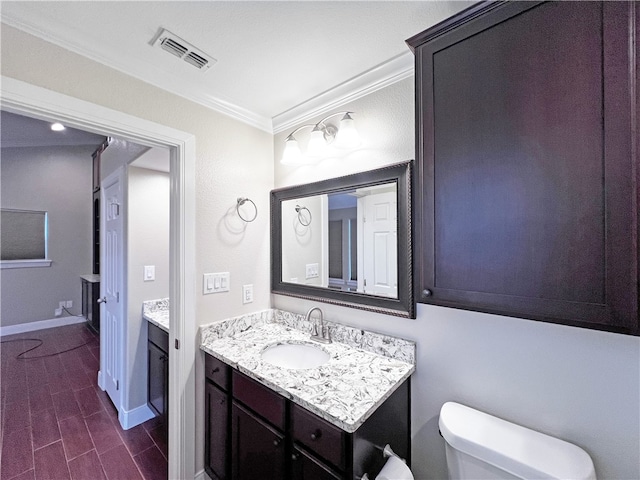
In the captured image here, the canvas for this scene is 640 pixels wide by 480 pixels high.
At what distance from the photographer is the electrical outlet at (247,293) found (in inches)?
73.9

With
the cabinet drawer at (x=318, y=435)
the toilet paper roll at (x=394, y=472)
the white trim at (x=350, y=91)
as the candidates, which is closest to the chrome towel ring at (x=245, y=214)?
the white trim at (x=350, y=91)

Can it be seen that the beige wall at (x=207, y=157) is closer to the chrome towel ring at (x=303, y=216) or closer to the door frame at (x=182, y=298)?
the door frame at (x=182, y=298)

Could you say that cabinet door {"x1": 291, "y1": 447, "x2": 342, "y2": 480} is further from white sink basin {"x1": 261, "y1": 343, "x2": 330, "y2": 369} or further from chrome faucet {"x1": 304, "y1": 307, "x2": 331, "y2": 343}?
chrome faucet {"x1": 304, "y1": 307, "x2": 331, "y2": 343}

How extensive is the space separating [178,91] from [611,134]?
6.05 ft

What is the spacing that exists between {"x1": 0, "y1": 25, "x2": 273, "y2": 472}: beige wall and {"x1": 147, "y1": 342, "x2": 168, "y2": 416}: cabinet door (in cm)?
53

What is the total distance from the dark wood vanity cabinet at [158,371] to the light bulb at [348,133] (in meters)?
1.78

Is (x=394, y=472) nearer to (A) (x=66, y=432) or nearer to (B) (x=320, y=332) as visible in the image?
(B) (x=320, y=332)

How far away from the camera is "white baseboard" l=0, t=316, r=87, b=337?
13.7 feet

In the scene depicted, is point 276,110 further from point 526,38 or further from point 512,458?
point 512,458

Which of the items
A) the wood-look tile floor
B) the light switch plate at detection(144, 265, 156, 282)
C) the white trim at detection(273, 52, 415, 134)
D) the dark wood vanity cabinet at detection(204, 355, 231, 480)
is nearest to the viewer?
the white trim at detection(273, 52, 415, 134)

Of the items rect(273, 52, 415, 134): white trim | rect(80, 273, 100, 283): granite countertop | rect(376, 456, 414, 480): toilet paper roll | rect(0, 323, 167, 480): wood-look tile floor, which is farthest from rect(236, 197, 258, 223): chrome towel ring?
rect(80, 273, 100, 283): granite countertop

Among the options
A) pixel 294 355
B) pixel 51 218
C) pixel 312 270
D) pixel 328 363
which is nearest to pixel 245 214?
pixel 312 270

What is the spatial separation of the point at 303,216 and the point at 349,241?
42 centimetres

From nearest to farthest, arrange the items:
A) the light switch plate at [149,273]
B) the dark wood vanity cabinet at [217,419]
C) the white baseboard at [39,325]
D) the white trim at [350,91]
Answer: the white trim at [350,91] → the dark wood vanity cabinet at [217,419] → the light switch plate at [149,273] → the white baseboard at [39,325]
